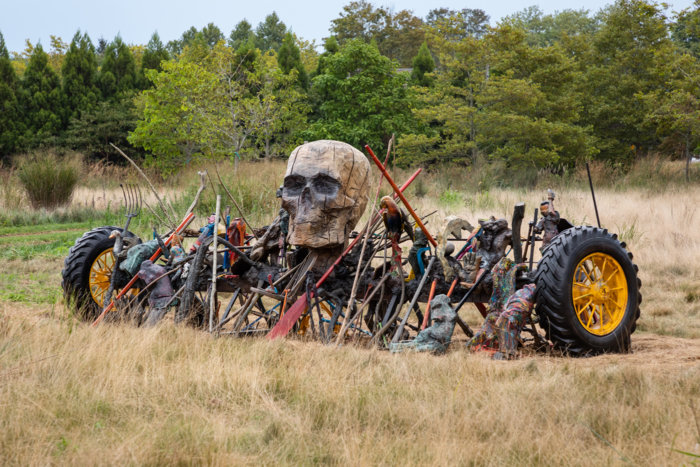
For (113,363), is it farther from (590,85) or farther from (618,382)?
(590,85)

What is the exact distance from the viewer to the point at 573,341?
14.5ft

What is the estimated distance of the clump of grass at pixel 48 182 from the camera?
15094mm

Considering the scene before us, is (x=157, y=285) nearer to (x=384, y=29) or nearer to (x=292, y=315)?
(x=292, y=315)

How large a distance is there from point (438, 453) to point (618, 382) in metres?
1.41

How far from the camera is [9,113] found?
27.4 metres

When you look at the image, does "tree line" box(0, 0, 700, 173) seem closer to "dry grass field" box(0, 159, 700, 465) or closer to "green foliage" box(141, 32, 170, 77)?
"green foliage" box(141, 32, 170, 77)

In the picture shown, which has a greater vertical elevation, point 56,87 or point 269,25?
point 269,25

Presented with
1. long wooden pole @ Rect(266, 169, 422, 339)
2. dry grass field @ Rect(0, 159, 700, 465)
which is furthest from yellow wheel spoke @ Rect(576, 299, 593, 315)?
long wooden pole @ Rect(266, 169, 422, 339)

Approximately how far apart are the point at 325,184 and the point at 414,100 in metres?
22.7

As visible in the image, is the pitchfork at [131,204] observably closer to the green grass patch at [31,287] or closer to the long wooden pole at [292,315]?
the green grass patch at [31,287]

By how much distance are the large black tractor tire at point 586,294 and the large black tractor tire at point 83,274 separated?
12.5 feet

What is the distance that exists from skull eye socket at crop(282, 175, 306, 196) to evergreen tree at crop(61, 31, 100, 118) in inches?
1041

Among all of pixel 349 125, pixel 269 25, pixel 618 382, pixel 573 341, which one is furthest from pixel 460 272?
pixel 269 25

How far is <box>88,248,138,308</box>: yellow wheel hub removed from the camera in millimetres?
6020
